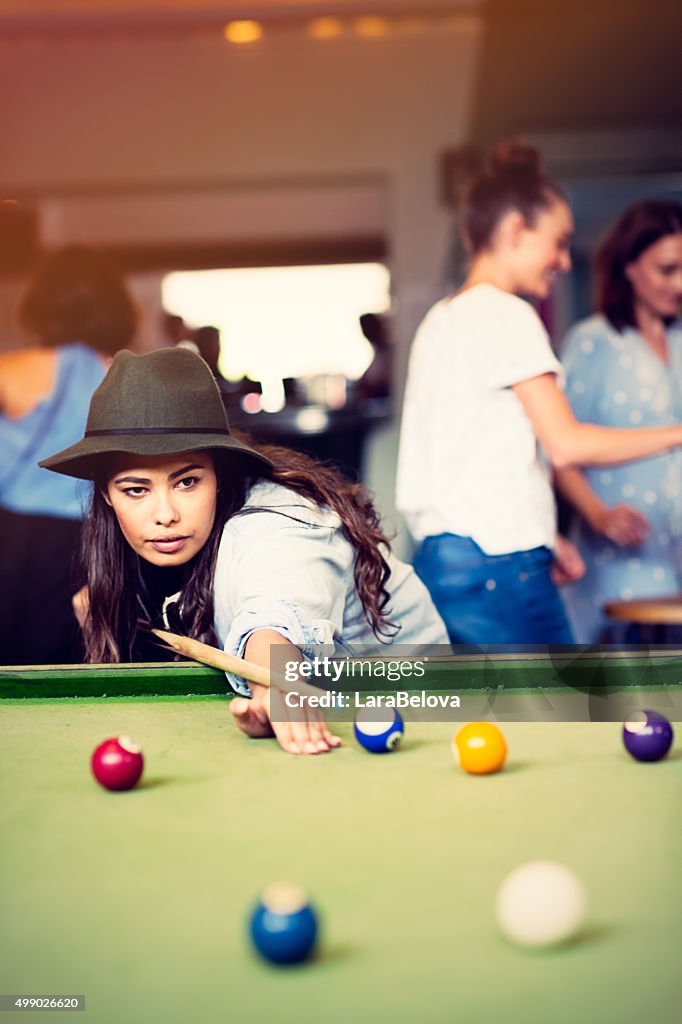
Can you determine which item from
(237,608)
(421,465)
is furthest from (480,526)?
(237,608)

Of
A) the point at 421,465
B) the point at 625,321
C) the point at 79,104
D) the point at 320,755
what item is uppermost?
the point at 79,104

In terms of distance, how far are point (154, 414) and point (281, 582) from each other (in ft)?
1.47

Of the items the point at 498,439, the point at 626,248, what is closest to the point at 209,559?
the point at 498,439

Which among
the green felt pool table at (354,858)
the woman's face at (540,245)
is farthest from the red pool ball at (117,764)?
the woman's face at (540,245)

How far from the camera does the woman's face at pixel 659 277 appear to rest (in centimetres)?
271

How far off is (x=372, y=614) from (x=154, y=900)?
3.65ft

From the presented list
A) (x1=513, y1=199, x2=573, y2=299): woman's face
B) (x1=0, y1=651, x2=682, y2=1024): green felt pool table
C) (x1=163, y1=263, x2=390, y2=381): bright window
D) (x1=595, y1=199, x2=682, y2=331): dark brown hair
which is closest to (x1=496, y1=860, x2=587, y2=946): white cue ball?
(x1=0, y1=651, x2=682, y2=1024): green felt pool table

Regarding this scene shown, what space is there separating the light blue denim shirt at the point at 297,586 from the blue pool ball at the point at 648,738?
45 centimetres

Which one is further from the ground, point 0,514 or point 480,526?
point 0,514

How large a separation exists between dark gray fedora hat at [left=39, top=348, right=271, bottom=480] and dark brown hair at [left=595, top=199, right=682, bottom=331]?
1.19 meters

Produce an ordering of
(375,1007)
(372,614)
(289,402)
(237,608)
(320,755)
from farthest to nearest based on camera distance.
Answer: (289,402) < (372,614) < (237,608) < (320,755) < (375,1007)

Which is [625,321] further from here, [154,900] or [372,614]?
[154,900]

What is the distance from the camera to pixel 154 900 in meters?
0.88

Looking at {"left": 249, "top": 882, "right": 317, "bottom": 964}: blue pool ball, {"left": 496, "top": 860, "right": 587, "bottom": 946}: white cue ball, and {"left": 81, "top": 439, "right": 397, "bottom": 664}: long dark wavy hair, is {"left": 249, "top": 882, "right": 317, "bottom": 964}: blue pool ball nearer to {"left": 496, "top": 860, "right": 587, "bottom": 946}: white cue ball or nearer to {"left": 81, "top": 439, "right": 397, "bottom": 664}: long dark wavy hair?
{"left": 496, "top": 860, "right": 587, "bottom": 946}: white cue ball
